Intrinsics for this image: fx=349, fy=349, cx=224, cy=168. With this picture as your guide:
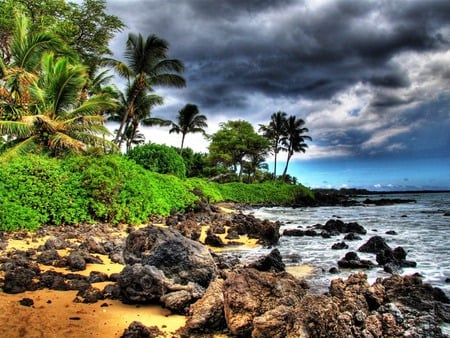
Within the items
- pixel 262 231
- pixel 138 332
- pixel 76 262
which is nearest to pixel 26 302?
pixel 138 332

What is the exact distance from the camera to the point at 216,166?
49.3m

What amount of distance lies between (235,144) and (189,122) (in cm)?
678

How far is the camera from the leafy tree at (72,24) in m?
21.9

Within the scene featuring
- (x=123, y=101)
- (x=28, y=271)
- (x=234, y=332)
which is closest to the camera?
(x=234, y=332)

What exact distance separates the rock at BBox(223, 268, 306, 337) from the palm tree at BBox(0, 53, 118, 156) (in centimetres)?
1238

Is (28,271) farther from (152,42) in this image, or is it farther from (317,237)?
(152,42)

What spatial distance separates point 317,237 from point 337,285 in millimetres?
10211

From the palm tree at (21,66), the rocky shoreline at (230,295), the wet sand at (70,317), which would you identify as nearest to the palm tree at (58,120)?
the palm tree at (21,66)

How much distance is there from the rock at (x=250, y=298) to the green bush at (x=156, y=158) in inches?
729

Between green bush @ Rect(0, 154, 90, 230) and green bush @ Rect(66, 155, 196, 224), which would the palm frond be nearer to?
green bush @ Rect(66, 155, 196, 224)

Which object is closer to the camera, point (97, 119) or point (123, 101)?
point (97, 119)

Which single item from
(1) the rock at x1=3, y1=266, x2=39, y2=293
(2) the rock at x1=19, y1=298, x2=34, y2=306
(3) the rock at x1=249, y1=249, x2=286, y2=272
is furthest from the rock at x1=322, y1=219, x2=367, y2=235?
(2) the rock at x1=19, y1=298, x2=34, y2=306

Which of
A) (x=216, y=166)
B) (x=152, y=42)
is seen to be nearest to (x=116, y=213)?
(x=152, y=42)

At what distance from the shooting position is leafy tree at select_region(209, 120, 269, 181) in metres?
46.4
